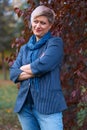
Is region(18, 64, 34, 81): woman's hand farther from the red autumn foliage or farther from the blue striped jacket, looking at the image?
the red autumn foliage

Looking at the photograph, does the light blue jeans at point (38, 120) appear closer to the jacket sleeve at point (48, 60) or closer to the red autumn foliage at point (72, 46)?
the jacket sleeve at point (48, 60)

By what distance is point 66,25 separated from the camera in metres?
5.09

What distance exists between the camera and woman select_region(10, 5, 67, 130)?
340cm

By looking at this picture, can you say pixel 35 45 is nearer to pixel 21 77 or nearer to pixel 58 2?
pixel 21 77

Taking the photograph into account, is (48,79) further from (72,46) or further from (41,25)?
(72,46)

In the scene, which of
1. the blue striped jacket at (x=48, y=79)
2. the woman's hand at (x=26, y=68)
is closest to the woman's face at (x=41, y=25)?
the blue striped jacket at (x=48, y=79)

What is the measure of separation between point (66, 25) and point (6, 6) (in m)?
30.8

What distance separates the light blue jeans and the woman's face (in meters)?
0.67

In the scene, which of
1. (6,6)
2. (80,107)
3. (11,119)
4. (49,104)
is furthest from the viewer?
(6,6)

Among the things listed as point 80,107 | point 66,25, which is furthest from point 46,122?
point 66,25

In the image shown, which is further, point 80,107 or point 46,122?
point 80,107

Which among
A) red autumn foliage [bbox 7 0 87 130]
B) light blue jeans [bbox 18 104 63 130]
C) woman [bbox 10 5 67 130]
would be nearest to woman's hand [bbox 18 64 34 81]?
woman [bbox 10 5 67 130]

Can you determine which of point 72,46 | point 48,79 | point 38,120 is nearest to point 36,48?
point 48,79

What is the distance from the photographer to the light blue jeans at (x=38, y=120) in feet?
11.2
